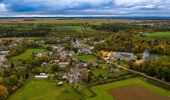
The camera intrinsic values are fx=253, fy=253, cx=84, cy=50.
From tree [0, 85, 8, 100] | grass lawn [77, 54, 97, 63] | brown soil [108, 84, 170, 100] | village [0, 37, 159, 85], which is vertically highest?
tree [0, 85, 8, 100]

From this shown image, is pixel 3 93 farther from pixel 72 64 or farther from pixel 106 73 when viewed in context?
pixel 72 64

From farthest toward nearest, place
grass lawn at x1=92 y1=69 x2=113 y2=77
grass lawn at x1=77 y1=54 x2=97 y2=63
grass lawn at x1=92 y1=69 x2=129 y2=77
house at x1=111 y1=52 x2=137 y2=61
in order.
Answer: grass lawn at x1=77 y1=54 x2=97 y2=63 → house at x1=111 y1=52 x2=137 y2=61 → grass lawn at x1=92 y1=69 x2=113 y2=77 → grass lawn at x1=92 y1=69 x2=129 y2=77

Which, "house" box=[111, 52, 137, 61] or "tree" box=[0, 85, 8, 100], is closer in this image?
"tree" box=[0, 85, 8, 100]

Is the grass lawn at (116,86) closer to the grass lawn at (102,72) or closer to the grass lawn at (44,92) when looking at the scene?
the grass lawn at (44,92)

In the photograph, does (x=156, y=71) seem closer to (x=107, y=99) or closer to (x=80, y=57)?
(x=107, y=99)

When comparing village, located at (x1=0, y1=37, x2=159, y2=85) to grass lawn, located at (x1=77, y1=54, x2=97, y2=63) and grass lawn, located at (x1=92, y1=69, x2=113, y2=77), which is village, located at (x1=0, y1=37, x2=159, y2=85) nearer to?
grass lawn, located at (x1=77, y1=54, x2=97, y2=63)

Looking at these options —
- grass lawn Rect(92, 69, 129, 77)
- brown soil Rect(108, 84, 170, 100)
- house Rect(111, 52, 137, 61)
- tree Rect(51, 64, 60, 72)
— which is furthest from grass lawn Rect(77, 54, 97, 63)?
brown soil Rect(108, 84, 170, 100)
